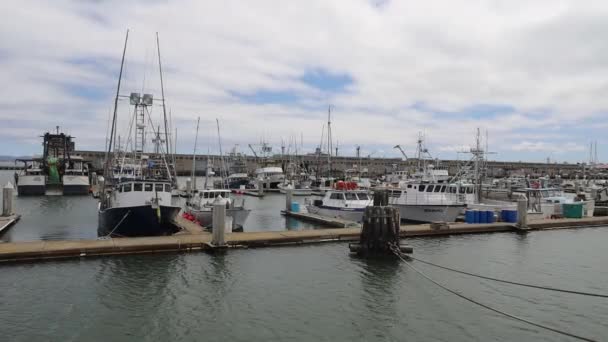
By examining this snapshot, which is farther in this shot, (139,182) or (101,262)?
(139,182)

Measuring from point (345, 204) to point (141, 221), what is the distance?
1774 centimetres

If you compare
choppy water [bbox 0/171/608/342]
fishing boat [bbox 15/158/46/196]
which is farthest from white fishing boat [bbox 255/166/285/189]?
choppy water [bbox 0/171/608/342]

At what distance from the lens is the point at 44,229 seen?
32.0m

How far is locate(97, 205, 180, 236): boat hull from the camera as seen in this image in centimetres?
2316

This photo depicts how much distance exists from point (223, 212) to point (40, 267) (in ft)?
23.2

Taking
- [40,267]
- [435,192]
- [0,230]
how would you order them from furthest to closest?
[435,192] < [0,230] < [40,267]

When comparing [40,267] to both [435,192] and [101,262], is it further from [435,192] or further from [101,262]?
[435,192]

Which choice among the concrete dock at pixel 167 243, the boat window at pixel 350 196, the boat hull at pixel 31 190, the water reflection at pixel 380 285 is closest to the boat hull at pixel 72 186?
the boat hull at pixel 31 190

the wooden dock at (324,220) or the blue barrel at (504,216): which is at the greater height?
the blue barrel at (504,216)

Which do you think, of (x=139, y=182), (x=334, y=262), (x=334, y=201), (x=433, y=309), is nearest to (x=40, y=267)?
(x=139, y=182)

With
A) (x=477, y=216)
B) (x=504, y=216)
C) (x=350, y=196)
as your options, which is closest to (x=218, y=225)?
(x=350, y=196)

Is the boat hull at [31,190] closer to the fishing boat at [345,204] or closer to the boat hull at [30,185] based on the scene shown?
the boat hull at [30,185]

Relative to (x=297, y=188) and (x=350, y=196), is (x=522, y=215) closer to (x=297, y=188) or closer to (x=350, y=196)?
(x=350, y=196)

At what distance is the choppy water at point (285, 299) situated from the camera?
11922 mm
